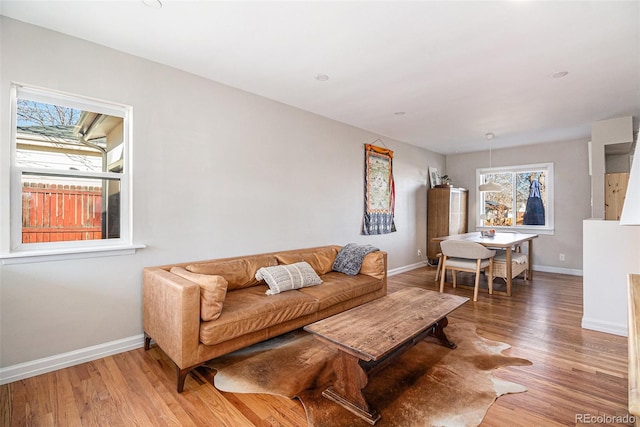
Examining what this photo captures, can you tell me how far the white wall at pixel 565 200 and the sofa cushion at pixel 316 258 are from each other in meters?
4.62

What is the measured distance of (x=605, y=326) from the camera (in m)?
2.95

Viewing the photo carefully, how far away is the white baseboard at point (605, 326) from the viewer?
9.43ft

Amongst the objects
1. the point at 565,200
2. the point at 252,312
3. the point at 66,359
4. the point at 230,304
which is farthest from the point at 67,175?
the point at 565,200

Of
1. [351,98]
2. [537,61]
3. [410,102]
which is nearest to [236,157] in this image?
[351,98]

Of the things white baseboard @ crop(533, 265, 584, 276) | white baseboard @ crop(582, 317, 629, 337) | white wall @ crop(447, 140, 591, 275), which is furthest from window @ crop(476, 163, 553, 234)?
white baseboard @ crop(582, 317, 629, 337)

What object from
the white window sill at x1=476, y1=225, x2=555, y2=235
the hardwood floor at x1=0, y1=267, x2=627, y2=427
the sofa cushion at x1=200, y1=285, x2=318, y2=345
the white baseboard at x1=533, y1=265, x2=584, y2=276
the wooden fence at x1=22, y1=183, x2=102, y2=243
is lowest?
the hardwood floor at x1=0, y1=267, x2=627, y2=427

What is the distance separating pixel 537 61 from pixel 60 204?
4157 millimetres

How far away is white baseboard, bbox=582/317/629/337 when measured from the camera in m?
2.88

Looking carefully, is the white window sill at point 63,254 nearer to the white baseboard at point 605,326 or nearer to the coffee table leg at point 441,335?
the coffee table leg at point 441,335

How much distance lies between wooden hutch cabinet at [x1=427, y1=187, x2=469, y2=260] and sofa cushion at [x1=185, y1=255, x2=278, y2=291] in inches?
164

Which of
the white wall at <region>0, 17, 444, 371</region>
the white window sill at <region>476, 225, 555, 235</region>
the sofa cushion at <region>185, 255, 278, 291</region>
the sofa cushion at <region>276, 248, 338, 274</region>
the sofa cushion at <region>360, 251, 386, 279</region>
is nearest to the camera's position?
the white wall at <region>0, 17, 444, 371</region>

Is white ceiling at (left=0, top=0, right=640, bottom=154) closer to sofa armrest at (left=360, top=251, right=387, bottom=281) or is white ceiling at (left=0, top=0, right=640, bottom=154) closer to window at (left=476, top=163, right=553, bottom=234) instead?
sofa armrest at (left=360, top=251, right=387, bottom=281)

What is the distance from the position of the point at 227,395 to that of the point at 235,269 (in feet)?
3.83

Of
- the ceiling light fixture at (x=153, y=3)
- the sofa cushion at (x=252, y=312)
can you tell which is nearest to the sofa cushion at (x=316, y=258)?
the sofa cushion at (x=252, y=312)
